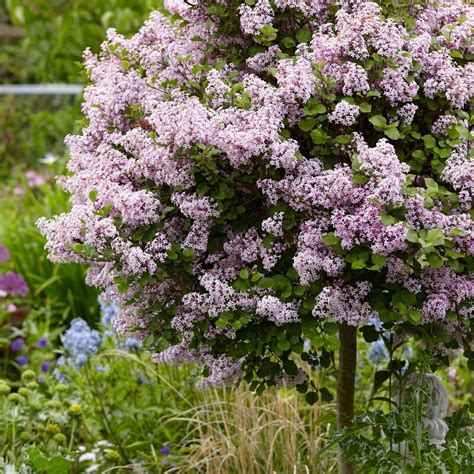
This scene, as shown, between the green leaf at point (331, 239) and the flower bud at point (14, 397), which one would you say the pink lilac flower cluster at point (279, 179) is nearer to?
the green leaf at point (331, 239)

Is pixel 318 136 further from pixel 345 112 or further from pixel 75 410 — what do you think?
pixel 75 410

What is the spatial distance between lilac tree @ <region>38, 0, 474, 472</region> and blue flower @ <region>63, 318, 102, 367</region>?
1.16 m

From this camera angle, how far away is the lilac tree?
2369 millimetres

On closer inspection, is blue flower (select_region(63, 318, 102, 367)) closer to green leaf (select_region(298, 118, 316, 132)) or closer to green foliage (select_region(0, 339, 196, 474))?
green foliage (select_region(0, 339, 196, 474))

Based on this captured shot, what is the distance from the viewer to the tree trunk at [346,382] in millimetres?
2979

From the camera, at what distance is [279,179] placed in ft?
8.25

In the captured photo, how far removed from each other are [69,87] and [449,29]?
7.54 m

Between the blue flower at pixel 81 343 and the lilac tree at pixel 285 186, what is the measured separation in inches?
45.8

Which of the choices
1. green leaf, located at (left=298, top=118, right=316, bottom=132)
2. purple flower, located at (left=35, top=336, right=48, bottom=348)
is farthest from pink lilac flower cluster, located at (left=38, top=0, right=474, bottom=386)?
purple flower, located at (left=35, top=336, right=48, bottom=348)

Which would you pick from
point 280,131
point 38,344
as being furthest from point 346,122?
point 38,344

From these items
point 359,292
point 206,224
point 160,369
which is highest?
point 206,224

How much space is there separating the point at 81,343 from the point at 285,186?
1.73 meters

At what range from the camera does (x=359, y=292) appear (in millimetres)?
2453

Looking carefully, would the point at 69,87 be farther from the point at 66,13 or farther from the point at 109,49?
the point at 109,49
